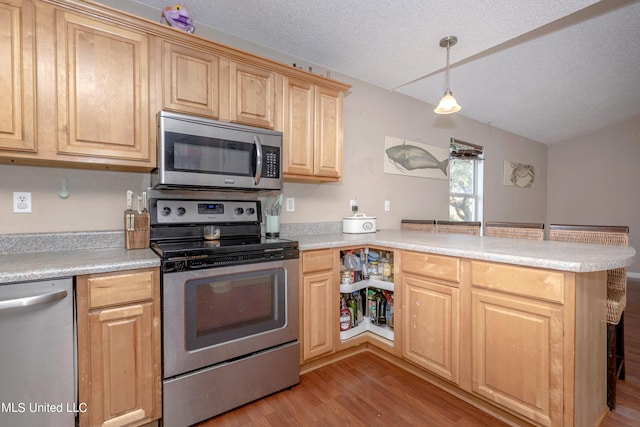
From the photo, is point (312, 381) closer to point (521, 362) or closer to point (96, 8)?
point (521, 362)

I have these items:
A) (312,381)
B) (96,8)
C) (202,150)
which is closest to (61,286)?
(202,150)

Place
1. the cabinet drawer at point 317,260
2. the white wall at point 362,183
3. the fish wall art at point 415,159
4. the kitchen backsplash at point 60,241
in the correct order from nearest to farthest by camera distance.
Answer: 1. the kitchen backsplash at point 60,241
2. the white wall at point 362,183
3. the cabinet drawer at point 317,260
4. the fish wall art at point 415,159

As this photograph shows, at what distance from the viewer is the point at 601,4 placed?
228 centimetres

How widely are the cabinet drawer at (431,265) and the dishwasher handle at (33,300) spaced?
70.8 inches

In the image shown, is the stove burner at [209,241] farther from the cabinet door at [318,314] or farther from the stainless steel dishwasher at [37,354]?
the stainless steel dishwasher at [37,354]

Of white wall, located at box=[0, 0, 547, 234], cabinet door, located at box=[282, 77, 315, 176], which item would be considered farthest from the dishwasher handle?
cabinet door, located at box=[282, 77, 315, 176]

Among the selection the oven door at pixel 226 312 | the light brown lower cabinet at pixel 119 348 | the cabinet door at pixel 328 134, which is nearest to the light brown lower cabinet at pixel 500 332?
the oven door at pixel 226 312

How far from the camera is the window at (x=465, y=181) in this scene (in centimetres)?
412

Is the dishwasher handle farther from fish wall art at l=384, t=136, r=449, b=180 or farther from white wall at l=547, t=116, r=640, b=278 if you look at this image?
white wall at l=547, t=116, r=640, b=278

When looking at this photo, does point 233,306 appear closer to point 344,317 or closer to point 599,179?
point 344,317

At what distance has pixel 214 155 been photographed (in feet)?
5.84

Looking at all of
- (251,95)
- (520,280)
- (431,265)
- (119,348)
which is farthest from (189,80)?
(520,280)

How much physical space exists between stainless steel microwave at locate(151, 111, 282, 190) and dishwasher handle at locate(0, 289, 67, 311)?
26.4 inches

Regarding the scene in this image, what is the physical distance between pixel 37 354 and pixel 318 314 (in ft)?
4.57
